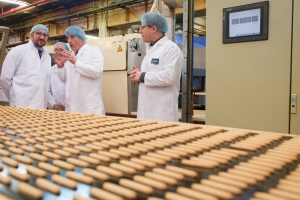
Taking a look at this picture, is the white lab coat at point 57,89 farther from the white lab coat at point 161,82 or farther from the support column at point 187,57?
the support column at point 187,57

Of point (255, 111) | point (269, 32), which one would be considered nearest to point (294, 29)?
point (269, 32)

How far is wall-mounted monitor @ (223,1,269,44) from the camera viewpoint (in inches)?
70.2

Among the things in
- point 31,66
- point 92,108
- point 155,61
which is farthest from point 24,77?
point 155,61

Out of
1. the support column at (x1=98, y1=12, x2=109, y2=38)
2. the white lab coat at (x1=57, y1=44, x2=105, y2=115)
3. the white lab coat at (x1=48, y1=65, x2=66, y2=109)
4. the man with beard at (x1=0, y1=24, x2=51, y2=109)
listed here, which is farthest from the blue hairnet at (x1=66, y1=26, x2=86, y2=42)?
the support column at (x1=98, y1=12, x2=109, y2=38)

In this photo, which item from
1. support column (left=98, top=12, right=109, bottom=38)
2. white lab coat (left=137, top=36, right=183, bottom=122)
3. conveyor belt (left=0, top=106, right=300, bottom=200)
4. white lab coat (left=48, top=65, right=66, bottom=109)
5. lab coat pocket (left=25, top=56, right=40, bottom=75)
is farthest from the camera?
support column (left=98, top=12, right=109, bottom=38)

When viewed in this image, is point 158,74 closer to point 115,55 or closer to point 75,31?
point 75,31

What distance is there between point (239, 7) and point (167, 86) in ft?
2.49

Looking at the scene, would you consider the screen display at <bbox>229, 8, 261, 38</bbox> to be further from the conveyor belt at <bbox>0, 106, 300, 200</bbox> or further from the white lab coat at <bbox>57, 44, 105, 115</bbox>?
the white lab coat at <bbox>57, 44, 105, 115</bbox>

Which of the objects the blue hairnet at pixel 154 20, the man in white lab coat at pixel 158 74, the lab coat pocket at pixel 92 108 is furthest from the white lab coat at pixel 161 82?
the lab coat pocket at pixel 92 108

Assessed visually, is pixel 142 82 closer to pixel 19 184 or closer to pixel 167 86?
pixel 167 86

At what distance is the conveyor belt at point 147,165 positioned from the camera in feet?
1.45

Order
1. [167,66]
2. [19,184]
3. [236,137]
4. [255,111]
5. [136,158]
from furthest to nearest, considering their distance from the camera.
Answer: [167,66]
[255,111]
[236,137]
[136,158]
[19,184]

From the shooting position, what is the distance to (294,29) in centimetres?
170

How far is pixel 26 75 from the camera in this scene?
2.80 metres
